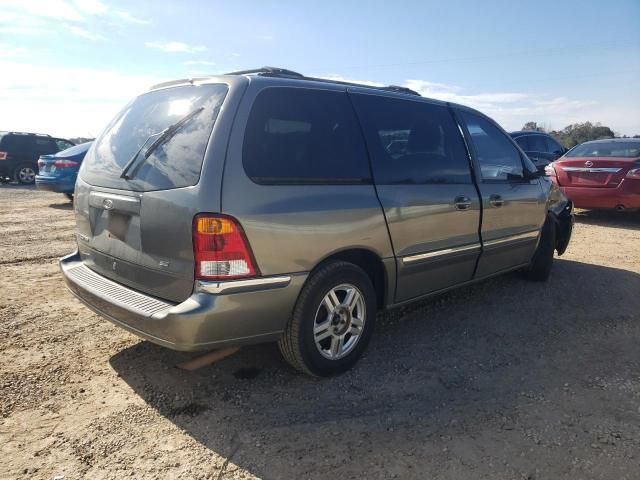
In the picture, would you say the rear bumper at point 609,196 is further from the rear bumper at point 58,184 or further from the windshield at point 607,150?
the rear bumper at point 58,184

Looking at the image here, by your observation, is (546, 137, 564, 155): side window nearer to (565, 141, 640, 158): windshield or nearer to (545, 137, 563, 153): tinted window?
(545, 137, 563, 153): tinted window

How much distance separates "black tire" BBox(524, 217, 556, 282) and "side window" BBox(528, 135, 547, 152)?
811cm

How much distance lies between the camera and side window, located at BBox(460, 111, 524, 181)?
4.23 meters

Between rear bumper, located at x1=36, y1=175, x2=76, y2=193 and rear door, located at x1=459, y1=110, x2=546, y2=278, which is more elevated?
rear door, located at x1=459, y1=110, x2=546, y2=278

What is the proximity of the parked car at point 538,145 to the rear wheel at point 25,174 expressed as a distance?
1551 cm

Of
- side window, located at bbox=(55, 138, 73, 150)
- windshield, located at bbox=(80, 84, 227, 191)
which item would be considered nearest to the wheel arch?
windshield, located at bbox=(80, 84, 227, 191)

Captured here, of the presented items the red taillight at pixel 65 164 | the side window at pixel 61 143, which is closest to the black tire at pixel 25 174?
the side window at pixel 61 143

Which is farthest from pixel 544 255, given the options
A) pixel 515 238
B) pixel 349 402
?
pixel 349 402

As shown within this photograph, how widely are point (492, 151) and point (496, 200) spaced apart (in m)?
0.51

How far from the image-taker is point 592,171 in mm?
8625

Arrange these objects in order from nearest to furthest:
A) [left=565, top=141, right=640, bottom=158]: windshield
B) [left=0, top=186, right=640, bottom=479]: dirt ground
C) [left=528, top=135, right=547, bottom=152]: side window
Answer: [left=0, top=186, right=640, bottom=479]: dirt ground, [left=565, top=141, right=640, bottom=158]: windshield, [left=528, top=135, right=547, bottom=152]: side window

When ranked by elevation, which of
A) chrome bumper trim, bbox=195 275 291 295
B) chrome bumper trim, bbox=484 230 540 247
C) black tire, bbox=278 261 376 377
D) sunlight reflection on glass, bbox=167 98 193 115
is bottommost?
black tire, bbox=278 261 376 377

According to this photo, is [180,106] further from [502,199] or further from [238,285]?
[502,199]

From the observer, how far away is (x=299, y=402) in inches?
113
